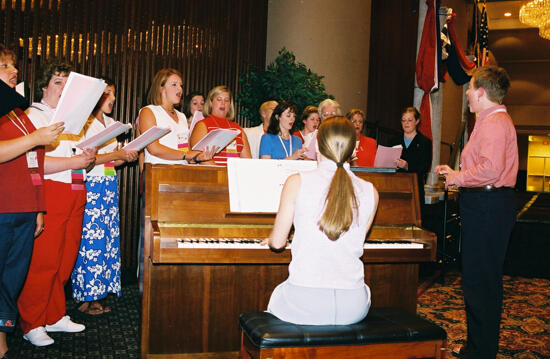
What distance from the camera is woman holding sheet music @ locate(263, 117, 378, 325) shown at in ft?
6.84

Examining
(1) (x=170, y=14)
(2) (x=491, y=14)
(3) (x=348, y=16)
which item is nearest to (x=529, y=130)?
(2) (x=491, y=14)

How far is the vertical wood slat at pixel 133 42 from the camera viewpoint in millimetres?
4266

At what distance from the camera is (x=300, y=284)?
215 centimetres

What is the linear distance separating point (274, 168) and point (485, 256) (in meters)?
1.30

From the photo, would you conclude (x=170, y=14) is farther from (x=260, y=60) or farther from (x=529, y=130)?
(x=529, y=130)

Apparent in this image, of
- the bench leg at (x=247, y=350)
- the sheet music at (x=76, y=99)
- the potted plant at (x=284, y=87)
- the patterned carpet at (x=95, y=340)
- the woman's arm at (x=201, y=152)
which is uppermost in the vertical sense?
the potted plant at (x=284, y=87)

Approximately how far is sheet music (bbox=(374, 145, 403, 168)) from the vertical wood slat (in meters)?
2.42

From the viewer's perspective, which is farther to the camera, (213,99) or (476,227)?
(213,99)

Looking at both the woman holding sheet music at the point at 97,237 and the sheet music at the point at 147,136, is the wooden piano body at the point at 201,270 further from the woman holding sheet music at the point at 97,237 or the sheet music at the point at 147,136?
the woman holding sheet music at the point at 97,237

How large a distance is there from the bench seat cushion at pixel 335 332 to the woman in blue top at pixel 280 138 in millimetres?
2046

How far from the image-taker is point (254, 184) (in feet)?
9.56

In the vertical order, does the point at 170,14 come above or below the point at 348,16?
below

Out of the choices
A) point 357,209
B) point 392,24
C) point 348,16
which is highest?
point 392,24

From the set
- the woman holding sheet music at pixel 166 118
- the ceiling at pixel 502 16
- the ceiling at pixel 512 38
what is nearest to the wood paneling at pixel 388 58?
the ceiling at pixel 502 16
